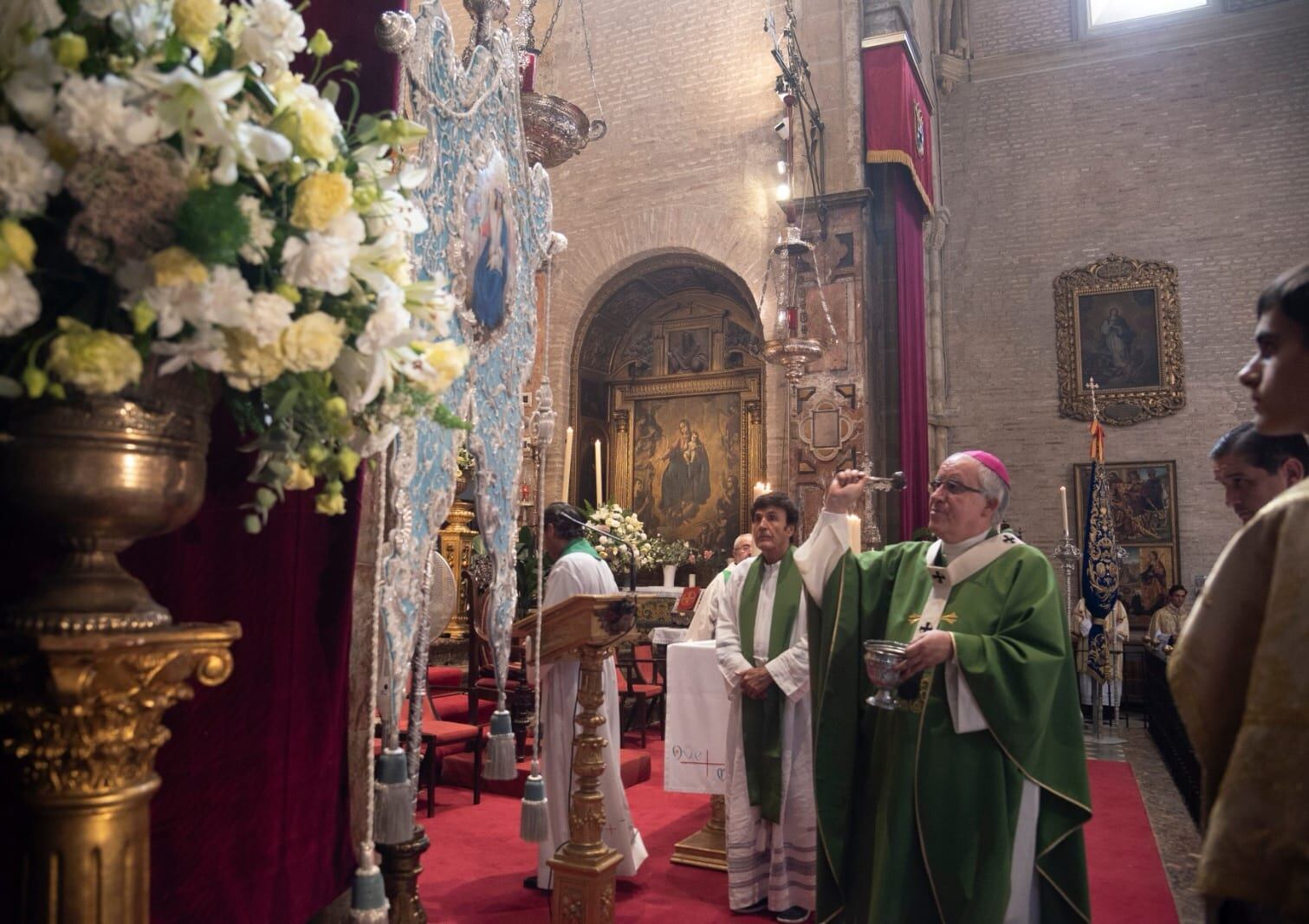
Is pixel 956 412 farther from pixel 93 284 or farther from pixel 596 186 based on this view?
pixel 93 284

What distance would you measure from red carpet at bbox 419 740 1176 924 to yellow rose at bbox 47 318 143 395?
140 inches

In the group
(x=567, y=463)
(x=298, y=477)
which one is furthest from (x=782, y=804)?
(x=567, y=463)

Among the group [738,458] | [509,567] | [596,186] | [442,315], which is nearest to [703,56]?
[596,186]

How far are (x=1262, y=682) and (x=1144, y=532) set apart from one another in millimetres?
12497

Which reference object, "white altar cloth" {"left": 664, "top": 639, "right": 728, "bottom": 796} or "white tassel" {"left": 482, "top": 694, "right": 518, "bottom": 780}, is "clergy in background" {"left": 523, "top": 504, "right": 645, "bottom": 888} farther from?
"white tassel" {"left": 482, "top": 694, "right": 518, "bottom": 780}

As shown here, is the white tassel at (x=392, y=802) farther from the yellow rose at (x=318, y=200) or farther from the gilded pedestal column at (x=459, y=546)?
the gilded pedestal column at (x=459, y=546)

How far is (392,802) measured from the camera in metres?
2.67

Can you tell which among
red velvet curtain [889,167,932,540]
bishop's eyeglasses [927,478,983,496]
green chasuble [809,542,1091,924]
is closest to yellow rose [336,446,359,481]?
green chasuble [809,542,1091,924]

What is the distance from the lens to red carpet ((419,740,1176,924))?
444cm

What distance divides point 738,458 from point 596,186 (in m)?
4.09

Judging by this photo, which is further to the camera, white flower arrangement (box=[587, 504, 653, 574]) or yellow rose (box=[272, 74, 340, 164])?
white flower arrangement (box=[587, 504, 653, 574])

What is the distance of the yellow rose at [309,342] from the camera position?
1.50 meters

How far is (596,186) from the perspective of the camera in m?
13.0

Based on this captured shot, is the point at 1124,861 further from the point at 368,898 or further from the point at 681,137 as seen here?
the point at 681,137
